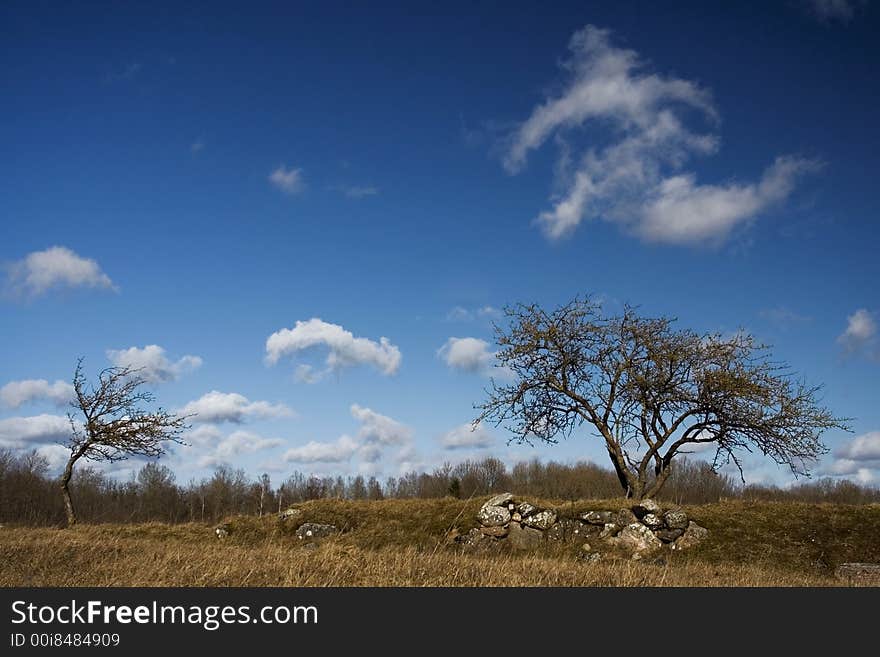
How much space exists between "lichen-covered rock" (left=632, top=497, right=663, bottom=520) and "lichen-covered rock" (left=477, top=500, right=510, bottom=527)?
4427 millimetres

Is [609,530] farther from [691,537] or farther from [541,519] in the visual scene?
[691,537]

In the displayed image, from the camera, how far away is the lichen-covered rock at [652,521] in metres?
21.0

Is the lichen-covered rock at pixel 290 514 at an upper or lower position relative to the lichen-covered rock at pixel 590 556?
upper

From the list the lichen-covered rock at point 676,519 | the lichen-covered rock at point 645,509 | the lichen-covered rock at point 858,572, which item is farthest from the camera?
the lichen-covered rock at point 645,509

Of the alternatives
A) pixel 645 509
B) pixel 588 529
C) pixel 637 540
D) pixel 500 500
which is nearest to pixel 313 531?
pixel 500 500

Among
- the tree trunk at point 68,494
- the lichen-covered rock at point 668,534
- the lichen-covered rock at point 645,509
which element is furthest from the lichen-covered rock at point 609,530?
the tree trunk at point 68,494

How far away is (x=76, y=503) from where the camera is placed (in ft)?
242

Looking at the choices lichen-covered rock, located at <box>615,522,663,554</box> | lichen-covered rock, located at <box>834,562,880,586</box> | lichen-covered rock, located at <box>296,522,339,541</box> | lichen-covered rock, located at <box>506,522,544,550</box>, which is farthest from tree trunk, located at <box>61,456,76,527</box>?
lichen-covered rock, located at <box>834,562,880,586</box>

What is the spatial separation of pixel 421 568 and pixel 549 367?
60.5ft

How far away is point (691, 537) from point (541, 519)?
16.1 feet

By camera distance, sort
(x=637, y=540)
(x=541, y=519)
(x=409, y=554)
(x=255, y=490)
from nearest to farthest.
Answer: (x=409, y=554) → (x=637, y=540) → (x=541, y=519) → (x=255, y=490)

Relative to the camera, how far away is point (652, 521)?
21109 millimetres

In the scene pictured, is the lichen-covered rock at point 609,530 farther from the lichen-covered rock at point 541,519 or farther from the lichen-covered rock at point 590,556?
the lichen-covered rock at point 541,519

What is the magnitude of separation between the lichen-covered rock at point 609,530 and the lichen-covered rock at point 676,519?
167 cm
